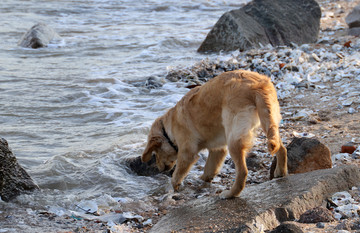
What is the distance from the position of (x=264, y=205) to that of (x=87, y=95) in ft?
19.7

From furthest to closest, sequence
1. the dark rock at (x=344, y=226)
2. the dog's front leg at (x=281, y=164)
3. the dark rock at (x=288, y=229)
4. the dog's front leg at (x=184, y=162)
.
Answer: the dog's front leg at (x=184, y=162), the dog's front leg at (x=281, y=164), the dark rock at (x=344, y=226), the dark rock at (x=288, y=229)

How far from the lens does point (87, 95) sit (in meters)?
9.30

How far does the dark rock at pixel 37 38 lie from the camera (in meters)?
13.5

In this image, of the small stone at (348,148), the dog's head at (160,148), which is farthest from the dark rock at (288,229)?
the small stone at (348,148)

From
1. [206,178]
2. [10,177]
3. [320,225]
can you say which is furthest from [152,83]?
[320,225]

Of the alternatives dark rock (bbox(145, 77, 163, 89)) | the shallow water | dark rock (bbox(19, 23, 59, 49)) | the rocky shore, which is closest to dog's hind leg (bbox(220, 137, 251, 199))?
the rocky shore

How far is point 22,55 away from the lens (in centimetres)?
1258

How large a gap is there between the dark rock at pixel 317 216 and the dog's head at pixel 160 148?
201cm

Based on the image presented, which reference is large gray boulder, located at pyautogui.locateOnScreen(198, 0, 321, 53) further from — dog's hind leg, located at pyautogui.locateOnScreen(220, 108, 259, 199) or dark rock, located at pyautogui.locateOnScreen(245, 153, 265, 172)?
dog's hind leg, located at pyautogui.locateOnScreen(220, 108, 259, 199)

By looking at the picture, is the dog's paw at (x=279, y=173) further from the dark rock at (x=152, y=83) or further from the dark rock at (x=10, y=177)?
the dark rock at (x=152, y=83)

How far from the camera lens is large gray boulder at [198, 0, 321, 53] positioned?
11.7m

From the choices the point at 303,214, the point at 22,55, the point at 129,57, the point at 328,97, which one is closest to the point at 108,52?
the point at 129,57

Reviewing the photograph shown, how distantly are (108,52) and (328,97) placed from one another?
723cm

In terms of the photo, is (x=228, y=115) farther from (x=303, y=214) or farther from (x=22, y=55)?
(x=22, y=55)
